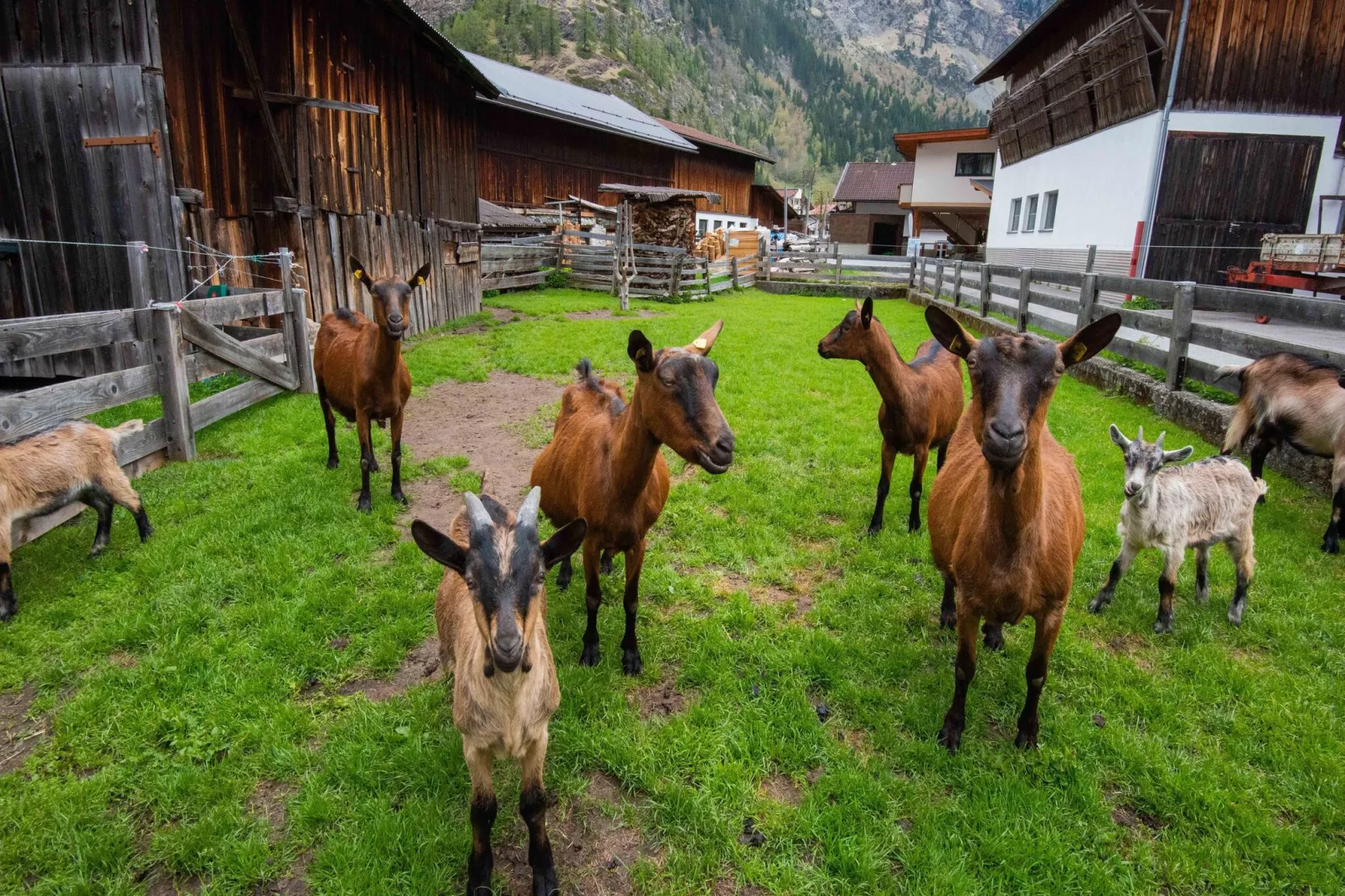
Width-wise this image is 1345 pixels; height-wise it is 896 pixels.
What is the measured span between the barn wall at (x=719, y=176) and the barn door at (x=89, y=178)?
30363mm

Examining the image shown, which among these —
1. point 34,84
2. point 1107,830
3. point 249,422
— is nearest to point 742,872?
point 1107,830

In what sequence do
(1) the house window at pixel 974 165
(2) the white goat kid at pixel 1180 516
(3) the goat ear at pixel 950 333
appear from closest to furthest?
(3) the goat ear at pixel 950 333, (2) the white goat kid at pixel 1180 516, (1) the house window at pixel 974 165

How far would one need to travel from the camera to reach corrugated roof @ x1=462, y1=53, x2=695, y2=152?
88.2ft

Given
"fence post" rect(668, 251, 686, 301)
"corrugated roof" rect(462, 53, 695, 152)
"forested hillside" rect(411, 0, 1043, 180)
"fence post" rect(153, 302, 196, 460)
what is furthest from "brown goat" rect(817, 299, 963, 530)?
"forested hillside" rect(411, 0, 1043, 180)

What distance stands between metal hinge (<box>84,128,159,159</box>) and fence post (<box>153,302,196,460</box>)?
2807 millimetres

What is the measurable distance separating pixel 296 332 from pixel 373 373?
387 centimetres

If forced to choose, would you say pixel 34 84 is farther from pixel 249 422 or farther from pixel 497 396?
pixel 497 396

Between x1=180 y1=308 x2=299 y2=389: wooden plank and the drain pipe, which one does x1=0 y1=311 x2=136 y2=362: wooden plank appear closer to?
x1=180 y1=308 x2=299 y2=389: wooden plank

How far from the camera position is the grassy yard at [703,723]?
9.11ft

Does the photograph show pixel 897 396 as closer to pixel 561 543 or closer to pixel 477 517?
pixel 561 543

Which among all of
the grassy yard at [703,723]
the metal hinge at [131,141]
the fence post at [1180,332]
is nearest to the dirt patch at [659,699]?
the grassy yard at [703,723]

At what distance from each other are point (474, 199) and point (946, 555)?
1639cm

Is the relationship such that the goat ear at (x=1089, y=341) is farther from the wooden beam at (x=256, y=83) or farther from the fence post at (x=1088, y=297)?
the wooden beam at (x=256, y=83)

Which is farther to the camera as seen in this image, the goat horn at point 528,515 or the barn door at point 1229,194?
the barn door at point 1229,194
